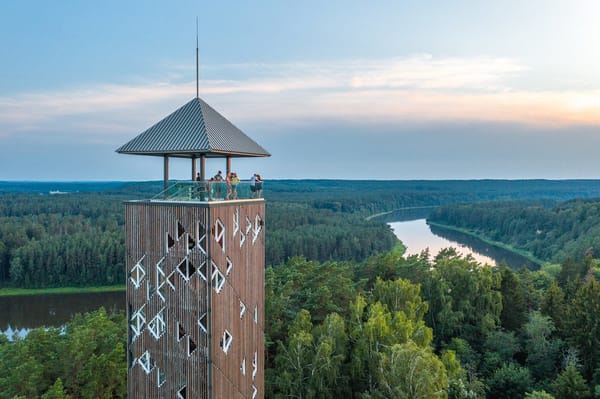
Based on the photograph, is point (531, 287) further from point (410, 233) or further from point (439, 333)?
point (410, 233)

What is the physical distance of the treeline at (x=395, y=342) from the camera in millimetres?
20203

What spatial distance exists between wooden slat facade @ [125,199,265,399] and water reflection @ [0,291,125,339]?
39.9m

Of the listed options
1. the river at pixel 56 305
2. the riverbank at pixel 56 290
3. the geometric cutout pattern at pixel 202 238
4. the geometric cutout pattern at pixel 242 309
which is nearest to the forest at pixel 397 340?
the geometric cutout pattern at pixel 242 309

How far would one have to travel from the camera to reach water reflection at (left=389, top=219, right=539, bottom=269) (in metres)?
84.3

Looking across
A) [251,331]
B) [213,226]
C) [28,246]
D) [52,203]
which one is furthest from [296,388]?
[52,203]

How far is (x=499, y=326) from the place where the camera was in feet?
102

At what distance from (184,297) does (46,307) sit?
54.6 m

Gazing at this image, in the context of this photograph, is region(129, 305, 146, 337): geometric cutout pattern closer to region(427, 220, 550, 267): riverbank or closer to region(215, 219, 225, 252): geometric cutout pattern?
region(215, 219, 225, 252): geometric cutout pattern

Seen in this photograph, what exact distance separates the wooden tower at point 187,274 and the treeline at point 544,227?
2606 inches

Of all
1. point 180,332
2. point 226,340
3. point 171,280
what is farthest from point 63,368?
point 226,340

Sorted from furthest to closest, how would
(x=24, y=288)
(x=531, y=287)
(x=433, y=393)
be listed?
(x=24, y=288), (x=531, y=287), (x=433, y=393)

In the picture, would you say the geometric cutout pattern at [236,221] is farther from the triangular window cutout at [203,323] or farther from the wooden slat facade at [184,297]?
the triangular window cutout at [203,323]

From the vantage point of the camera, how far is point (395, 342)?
21.9m

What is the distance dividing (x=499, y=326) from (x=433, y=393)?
15.6 m
